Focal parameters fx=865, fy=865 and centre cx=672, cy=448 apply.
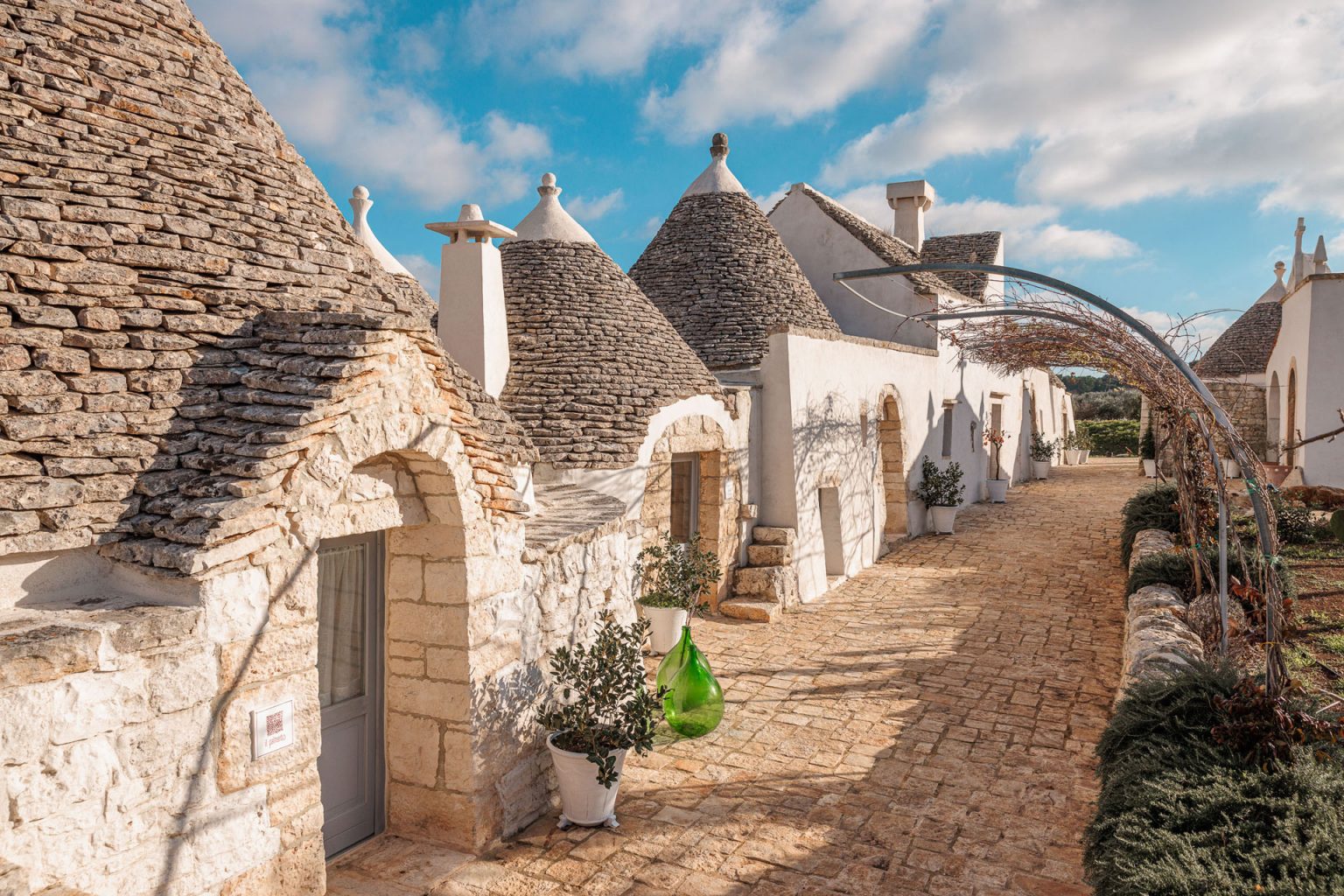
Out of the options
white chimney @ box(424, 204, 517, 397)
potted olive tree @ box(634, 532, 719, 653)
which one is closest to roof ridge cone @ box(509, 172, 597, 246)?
white chimney @ box(424, 204, 517, 397)

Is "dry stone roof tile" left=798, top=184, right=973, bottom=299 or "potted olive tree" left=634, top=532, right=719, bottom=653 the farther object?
"dry stone roof tile" left=798, top=184, right=973, bottom=299

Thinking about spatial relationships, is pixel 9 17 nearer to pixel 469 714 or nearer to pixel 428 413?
pixel 428 413

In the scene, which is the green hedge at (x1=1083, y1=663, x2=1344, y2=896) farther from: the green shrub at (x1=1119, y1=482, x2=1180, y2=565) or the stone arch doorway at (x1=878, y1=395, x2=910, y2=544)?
the stone arch doorway at (x1=878, y1=395, x2=910, y2=544)

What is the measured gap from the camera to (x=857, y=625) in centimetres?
962

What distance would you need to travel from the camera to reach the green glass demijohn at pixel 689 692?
6.29m

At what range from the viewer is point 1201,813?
3.47 m

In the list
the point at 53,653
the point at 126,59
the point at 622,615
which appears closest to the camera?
the point at 53,653

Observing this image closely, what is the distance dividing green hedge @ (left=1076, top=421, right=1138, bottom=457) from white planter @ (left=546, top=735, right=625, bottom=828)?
31.5 meters

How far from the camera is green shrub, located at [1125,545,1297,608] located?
302 inches

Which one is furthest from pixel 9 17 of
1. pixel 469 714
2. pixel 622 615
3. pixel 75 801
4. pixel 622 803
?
pixel 622 803

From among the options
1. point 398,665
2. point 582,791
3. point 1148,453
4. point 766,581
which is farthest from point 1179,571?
point 1148,453

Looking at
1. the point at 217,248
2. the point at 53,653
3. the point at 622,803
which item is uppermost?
the point at 217,248

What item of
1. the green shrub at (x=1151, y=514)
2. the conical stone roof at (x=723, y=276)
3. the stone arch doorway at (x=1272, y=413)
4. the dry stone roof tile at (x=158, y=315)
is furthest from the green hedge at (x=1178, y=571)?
the stone arch doorway at (x=1272, y=413)

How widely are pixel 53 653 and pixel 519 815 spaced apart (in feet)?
9.21
